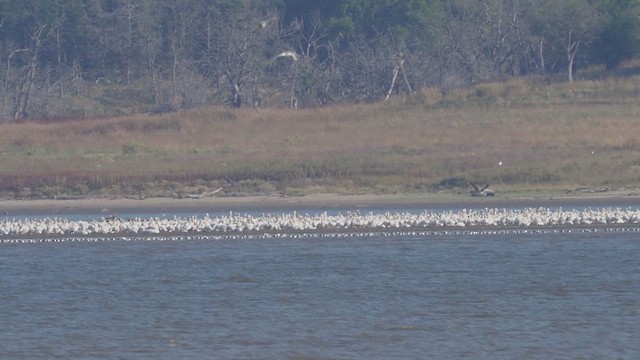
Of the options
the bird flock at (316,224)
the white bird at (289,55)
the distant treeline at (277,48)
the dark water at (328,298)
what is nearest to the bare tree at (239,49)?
the distant treeline at (277,48)

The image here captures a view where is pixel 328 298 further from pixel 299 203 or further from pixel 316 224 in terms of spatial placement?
pixel 299 203

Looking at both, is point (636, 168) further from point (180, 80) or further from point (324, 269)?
point (180, 80)

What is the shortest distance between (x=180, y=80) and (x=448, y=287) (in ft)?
110

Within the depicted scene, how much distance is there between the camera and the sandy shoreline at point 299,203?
989 inches

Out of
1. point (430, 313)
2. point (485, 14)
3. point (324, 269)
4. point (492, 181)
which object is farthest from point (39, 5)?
point (430, 313)

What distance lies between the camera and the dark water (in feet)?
42.7

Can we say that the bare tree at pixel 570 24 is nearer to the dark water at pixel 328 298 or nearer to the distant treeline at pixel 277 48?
the distant treeline at pixel 277 48

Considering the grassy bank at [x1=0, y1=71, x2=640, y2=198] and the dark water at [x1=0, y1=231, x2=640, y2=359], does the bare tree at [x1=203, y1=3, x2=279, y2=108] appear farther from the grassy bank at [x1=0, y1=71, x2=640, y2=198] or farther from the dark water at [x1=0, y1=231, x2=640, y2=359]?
the dark water at [x1=0, y1=231, x2=640, y2=359]

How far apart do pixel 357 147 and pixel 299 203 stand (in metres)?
5.91

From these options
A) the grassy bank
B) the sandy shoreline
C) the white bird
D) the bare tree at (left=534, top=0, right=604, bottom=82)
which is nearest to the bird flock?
the sandy shoreline

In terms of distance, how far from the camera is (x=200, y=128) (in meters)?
35.6

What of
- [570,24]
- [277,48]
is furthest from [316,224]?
[277,48]

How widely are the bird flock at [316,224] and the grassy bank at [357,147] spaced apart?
433 centimetres

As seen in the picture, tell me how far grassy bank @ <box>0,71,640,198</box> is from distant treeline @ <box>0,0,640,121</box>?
4720mm
